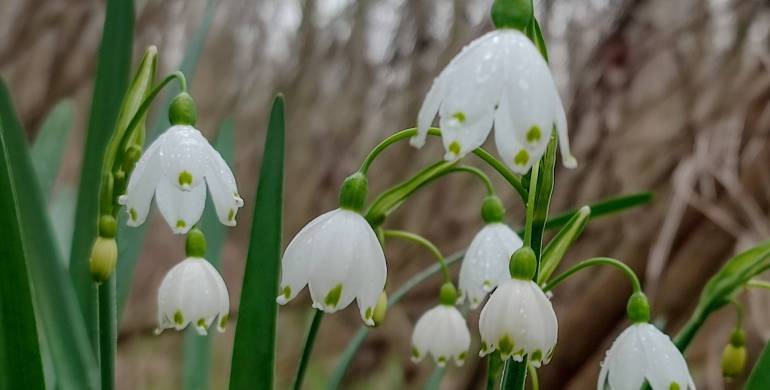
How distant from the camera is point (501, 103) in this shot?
1.88ft

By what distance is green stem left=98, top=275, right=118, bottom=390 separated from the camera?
2.56 feet

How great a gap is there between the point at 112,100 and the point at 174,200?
30cm

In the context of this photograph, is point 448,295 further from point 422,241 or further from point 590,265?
point 590,265

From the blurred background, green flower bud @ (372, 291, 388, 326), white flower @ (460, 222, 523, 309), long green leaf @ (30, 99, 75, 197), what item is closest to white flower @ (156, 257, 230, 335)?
green flower bud @ (372, 291, 388, 326)

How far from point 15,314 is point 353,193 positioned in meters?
0.29

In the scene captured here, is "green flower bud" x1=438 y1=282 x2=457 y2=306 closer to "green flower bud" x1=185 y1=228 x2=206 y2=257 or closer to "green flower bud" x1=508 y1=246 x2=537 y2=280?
"green flower bud" x1=185 y1=228 x2=206 y2=257

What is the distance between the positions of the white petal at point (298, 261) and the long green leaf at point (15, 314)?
205mm

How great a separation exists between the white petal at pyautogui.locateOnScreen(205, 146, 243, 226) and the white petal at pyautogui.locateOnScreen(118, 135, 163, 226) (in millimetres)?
48

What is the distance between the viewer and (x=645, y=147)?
7.13 ft

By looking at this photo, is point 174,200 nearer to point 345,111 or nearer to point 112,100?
point 112,100

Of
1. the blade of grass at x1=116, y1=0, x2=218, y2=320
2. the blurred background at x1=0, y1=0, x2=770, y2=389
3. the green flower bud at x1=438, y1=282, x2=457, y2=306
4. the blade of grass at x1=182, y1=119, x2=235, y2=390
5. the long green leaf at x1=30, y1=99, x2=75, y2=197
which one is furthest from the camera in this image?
the blurred background at x1=0, y1=0, x2=770, y2=389

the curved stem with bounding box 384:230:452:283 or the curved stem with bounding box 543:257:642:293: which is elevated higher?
the curved stem with bounding box 543:257:642:293

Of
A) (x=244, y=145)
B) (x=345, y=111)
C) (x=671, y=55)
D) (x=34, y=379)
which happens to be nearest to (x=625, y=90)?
(x=671, y=55)

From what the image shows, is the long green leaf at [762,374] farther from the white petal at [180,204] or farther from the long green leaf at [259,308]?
the white petal at [180,204]
